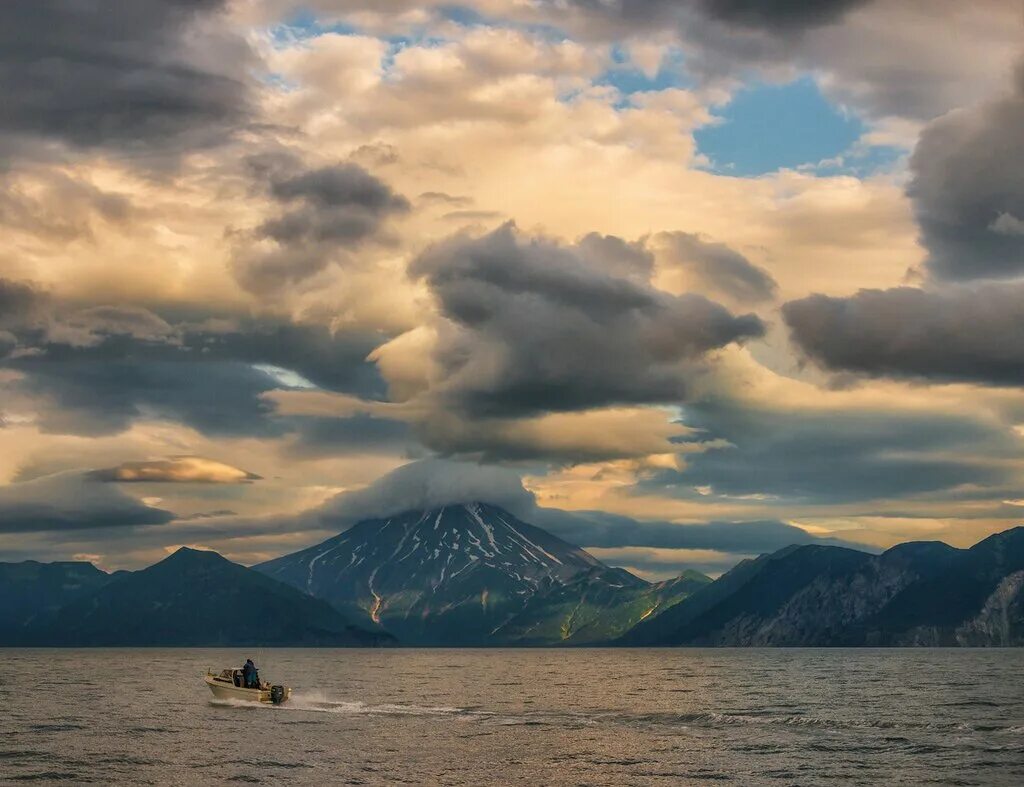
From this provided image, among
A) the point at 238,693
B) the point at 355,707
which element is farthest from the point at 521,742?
the point at 238,693

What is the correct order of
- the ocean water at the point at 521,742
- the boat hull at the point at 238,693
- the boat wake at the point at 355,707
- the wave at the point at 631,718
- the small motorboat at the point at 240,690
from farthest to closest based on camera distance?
1. the boat hull at the point at 238,693
2. the small motorboat at the point at 240,690
3. the boat wake at the point at 355,707
4. the wave at the point at 631,718
5. the ocean water at the point at 521,742

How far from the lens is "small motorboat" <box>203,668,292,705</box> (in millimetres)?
156125

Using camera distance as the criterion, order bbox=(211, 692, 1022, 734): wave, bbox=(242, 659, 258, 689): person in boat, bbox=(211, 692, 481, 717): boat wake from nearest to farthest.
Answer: bbox=(211, 692, 1022, 734): wave
bbox=(211, 692, 481, 717): boat wake
bbox=(242, 659, 258, 689): person in boat

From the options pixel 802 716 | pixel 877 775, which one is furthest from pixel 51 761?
pixel 802 716

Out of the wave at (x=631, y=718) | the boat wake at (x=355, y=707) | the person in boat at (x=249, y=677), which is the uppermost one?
the person in boat at (x=249, y=677)

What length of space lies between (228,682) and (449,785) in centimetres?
8593

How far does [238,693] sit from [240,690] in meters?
1.06

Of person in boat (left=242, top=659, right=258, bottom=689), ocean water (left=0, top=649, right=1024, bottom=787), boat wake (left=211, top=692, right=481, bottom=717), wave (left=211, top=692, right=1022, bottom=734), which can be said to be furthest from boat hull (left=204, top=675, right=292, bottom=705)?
ocean water (left=0, top=649, right=1024, bottom=787)

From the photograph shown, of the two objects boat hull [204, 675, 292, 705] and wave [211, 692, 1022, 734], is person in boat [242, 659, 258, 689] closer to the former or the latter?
boat hull [204, 675, 292, 705]

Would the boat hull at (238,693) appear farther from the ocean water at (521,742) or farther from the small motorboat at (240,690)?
the ocean water at (521,742)

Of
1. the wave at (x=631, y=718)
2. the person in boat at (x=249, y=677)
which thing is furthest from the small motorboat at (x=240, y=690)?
the wave at (x=631, y=718)

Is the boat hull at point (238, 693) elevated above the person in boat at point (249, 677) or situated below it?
below

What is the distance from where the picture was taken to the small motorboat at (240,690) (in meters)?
156

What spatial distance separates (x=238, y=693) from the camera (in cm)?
15938
